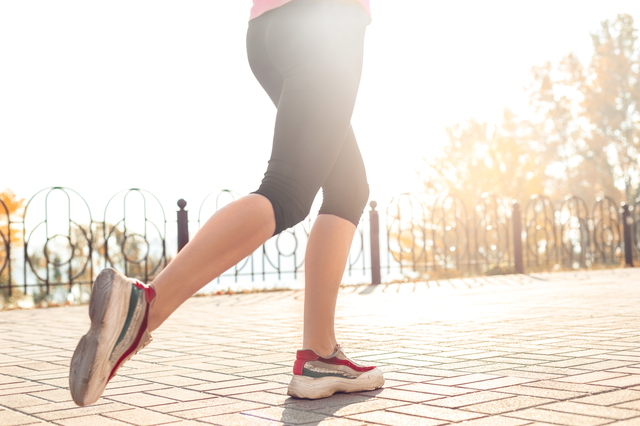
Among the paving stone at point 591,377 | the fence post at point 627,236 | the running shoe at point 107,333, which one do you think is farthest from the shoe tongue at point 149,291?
the fence post at point 627,236

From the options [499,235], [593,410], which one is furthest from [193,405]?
[499,235]

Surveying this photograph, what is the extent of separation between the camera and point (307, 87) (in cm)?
207

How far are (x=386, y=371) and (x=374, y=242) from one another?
8.01 metres

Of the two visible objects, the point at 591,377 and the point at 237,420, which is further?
the point at 591,377

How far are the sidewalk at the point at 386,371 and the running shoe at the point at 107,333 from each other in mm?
295

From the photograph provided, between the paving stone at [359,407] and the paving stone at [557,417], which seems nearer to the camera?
the paving stone at [557,417]

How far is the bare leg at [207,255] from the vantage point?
176cm

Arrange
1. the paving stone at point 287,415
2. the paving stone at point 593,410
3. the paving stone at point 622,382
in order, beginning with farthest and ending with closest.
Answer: the paving stone at point 622,382 < the paving stone at point 287,415 < the paving stone at point 593,410

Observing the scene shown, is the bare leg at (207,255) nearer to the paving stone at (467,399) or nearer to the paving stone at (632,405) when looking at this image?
the paving stone at (467,399)

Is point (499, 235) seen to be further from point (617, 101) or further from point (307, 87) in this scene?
point (617, 101)

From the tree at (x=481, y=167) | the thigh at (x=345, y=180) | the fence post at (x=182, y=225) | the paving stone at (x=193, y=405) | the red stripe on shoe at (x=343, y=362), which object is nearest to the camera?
the paving stone at (x=193, y=405)

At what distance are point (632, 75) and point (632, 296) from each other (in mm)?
30180

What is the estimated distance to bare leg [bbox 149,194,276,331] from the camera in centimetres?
176

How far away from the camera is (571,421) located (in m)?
1.73
